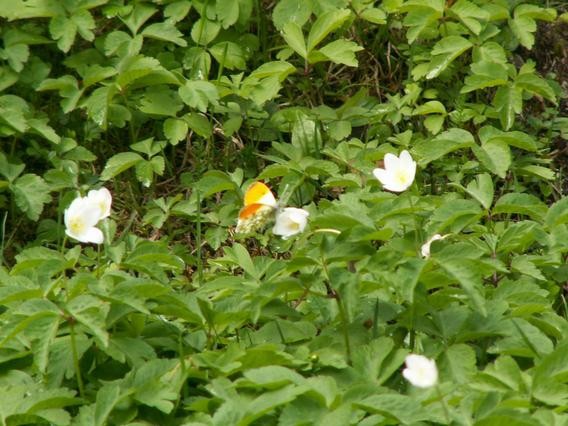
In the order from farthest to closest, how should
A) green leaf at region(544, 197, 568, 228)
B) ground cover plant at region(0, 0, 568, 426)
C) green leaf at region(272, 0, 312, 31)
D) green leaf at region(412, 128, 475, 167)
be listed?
green leaf at region(272, 0, 312, 31), green leaf at region(412, 128, 475, 167), green leaf at region(544, 197, 568, 228), ground cover plant at region(0, 0, 568, 426)

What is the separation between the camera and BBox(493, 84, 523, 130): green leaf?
423 centimetres

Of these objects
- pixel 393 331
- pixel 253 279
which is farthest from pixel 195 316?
pixel 393 331

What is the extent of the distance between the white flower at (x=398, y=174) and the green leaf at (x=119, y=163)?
1400 millimetres

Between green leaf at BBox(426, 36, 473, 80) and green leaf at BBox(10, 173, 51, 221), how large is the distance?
140cm

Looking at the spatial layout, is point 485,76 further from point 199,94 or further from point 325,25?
point 199,94

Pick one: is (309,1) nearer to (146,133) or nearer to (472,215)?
(146,133)

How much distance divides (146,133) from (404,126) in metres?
0.95

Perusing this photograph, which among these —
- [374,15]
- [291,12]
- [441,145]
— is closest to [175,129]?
[291,12]

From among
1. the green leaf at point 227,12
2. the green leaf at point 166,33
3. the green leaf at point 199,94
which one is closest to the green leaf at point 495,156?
the green leaf at point 199,94

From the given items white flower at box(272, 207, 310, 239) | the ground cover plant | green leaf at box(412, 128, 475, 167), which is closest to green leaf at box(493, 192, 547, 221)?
the ground cover plant

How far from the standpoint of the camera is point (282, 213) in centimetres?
284

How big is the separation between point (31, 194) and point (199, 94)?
0.65 metres

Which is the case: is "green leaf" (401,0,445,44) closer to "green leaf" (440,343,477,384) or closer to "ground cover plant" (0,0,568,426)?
"ground cover plant" (0,0,568,426)

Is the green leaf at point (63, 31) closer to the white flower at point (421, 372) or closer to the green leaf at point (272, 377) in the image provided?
the green leaf at point (272, 377)
